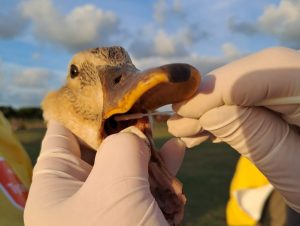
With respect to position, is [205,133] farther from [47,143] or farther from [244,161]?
[244,161]

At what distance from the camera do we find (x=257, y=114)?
105 cm

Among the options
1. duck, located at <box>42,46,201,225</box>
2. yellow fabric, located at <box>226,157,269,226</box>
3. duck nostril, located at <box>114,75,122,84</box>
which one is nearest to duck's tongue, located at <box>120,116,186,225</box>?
duck, located at <box>42,46,201,225</box>

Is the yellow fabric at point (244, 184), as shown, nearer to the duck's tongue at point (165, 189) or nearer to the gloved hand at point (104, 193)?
the duck's tongue at point (165, 189)

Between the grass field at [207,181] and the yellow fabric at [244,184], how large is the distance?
28.2 inches

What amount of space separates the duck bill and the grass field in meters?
2.51

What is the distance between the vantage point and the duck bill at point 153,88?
2.88 feet

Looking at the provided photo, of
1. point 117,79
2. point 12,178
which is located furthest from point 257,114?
point 12,178

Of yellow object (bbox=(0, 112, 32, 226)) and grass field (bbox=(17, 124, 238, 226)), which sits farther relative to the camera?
grass field (bbox=(17, 124, 238, 226))

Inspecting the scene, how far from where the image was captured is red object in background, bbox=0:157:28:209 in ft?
6.63

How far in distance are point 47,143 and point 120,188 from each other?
0.44m

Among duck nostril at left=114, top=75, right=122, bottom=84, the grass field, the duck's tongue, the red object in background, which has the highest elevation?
duck nostril at left=114, top=75, right=122, bottom=84

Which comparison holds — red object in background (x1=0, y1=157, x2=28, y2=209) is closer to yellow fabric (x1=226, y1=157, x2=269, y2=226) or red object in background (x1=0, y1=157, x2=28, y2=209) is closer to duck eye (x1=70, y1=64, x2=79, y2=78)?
duck eye (x1=70, y1=64, x2=79, y2=78)

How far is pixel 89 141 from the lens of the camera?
1424 millimetres

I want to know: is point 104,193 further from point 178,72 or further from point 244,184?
point 244,184
